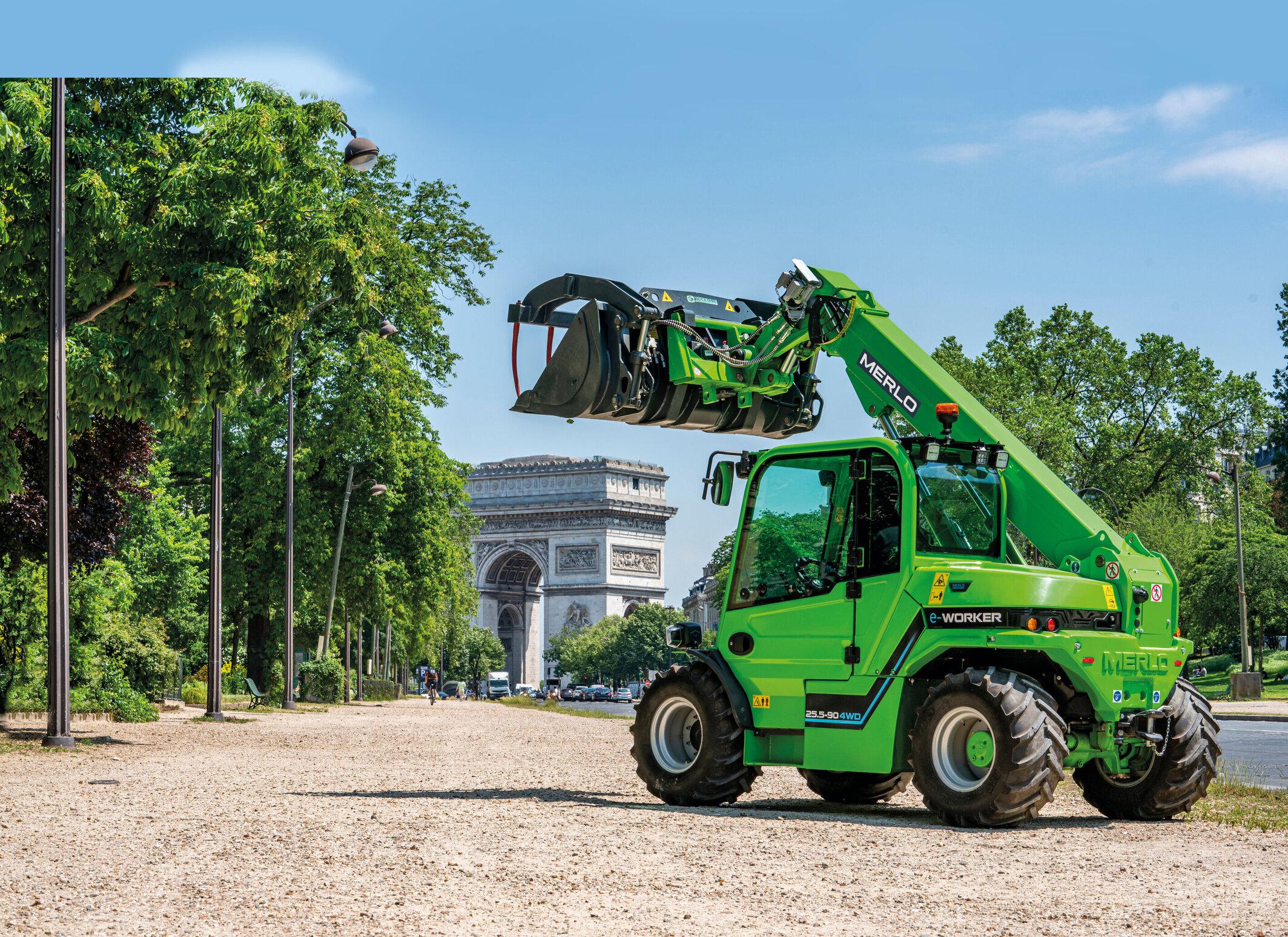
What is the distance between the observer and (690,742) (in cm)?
1268

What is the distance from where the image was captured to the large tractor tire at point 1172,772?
11180 mm

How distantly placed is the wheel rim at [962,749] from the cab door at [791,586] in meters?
1.00

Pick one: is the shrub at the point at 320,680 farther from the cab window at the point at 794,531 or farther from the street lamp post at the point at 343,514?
the cab window at the point at 794,531

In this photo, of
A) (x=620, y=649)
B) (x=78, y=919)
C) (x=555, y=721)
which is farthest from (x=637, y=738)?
(x=620, y=649)

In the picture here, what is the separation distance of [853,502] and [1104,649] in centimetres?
217

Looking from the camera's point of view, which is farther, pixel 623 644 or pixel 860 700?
pixel 623 644

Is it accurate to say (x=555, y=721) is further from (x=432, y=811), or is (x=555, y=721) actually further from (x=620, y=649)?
(x=620, y=649)

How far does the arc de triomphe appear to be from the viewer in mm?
127875

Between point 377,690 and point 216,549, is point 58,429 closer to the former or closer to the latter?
point 216,549

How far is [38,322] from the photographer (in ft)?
61.2

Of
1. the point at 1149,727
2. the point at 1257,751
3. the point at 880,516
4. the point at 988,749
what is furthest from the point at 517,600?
the point at 988,749

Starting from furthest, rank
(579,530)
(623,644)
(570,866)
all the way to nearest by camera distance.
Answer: (579,530) → (623,644) → (570,866)

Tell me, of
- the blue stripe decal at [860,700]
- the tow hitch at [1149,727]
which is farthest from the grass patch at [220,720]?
the tow hitch at [1149,727]

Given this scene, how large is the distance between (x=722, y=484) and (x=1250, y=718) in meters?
27.3
